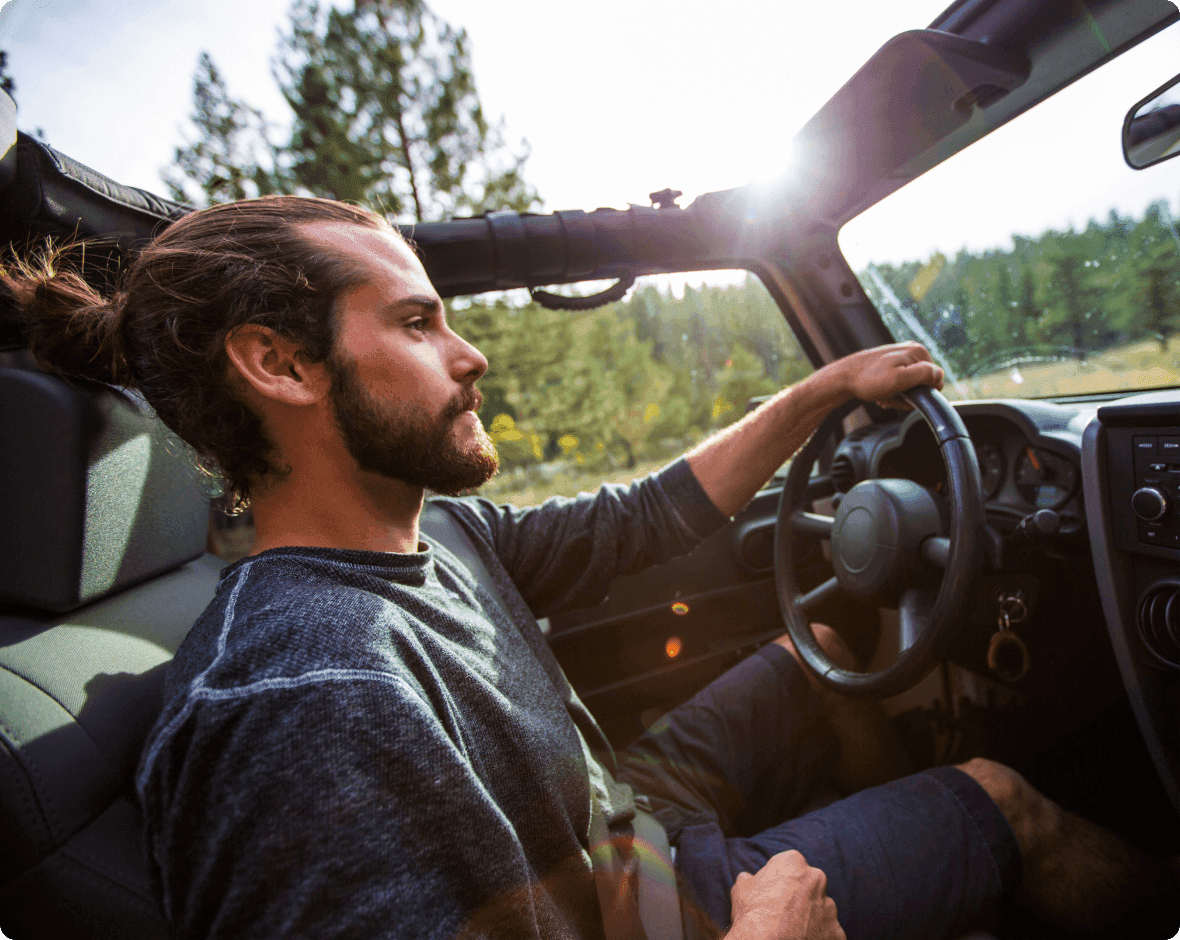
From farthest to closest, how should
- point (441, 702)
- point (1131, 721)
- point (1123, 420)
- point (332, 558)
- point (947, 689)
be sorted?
point (947, 689)
point (1131, 721)
point (1123, 420)
point (332, 558)
point (441, 702)

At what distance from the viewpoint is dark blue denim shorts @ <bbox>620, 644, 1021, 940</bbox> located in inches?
44.4

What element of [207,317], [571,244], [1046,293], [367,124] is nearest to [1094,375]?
[1046,293]

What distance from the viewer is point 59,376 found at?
105 cm

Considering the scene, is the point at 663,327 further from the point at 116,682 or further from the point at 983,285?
the point at 116,682

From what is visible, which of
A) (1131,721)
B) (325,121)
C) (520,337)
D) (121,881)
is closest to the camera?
(121,881)

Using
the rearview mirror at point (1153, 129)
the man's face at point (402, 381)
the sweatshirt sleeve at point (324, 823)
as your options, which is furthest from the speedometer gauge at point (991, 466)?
the sweatshirt sleeve at point (324, 823)

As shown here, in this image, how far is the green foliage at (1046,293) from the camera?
1.54 m

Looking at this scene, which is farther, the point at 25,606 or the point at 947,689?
the point at 947,689

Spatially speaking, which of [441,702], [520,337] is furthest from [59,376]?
[520,337]

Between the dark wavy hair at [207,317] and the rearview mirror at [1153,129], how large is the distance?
5.16 feet

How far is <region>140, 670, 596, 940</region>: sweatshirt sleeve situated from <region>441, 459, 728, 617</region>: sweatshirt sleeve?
2.70 feet

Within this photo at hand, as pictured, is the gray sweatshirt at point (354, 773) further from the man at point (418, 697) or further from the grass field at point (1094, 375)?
the grass field at point (1094, 375)

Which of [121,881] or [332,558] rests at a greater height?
[332,558]

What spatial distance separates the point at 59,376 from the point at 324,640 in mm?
681
